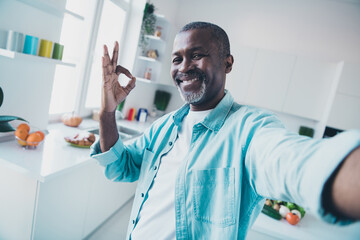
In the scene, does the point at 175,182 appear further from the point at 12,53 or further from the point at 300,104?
the point at 300,104

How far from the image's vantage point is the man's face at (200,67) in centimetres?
82

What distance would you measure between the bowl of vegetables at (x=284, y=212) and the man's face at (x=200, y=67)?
92 centimetres

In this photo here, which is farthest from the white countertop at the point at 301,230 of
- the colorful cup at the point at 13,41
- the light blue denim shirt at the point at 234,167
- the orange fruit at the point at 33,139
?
the colorful cup at the point at 13,41

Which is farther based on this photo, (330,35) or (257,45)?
(257,45)

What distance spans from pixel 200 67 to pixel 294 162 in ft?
1.70

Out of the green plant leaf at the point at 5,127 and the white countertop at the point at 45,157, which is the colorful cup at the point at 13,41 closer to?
A: the green plant leaf at the point at 5,127

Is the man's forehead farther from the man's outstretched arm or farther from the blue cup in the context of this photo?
the blue cup

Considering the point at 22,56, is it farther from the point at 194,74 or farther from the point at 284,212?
the point at 284,212

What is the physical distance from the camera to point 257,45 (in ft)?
11.7

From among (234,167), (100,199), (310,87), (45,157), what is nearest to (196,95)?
(234,167)

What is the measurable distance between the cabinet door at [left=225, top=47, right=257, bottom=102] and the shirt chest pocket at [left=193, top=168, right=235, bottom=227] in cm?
279

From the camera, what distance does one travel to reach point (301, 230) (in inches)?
49.7

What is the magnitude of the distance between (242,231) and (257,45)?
3464 millimetres

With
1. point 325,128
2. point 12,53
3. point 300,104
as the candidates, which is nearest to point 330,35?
point 300,104
